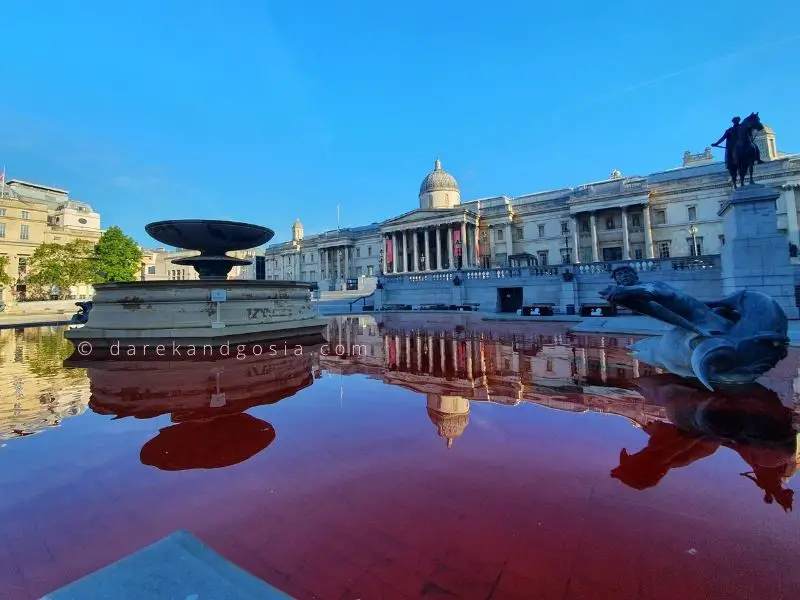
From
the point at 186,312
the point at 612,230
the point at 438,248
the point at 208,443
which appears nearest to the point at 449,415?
the point at 208,443

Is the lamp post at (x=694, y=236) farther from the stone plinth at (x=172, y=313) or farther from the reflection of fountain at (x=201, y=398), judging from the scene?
the reflection of fountain at (x=201, y=398)

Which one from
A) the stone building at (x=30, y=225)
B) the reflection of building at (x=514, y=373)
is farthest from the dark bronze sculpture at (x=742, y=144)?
the stone building at (x=30, y=225)

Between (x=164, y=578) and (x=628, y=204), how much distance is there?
56.4 metres

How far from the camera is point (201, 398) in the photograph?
587 centimetres

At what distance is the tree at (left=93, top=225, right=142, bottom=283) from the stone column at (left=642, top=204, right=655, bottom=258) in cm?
6662

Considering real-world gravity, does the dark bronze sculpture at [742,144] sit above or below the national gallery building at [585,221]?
below

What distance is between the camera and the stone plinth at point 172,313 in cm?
1055

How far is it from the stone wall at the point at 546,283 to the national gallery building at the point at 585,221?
11455mm

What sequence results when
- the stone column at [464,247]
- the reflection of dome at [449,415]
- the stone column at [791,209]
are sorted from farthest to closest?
1. the stone column at [464,247]
2. the stone column at [791,209]
3. the reflection of dome at [449,415]

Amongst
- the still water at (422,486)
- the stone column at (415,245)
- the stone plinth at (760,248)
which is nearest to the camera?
the still water at (422,486)

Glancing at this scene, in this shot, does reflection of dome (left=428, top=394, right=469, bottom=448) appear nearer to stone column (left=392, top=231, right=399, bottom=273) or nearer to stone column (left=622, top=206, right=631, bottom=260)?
stone column (left=622, top=206, right=631, bottom=260)

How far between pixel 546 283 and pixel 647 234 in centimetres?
3052

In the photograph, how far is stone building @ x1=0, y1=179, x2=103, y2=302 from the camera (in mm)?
50438

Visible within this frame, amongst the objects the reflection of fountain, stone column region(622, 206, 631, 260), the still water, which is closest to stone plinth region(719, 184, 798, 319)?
the still water
